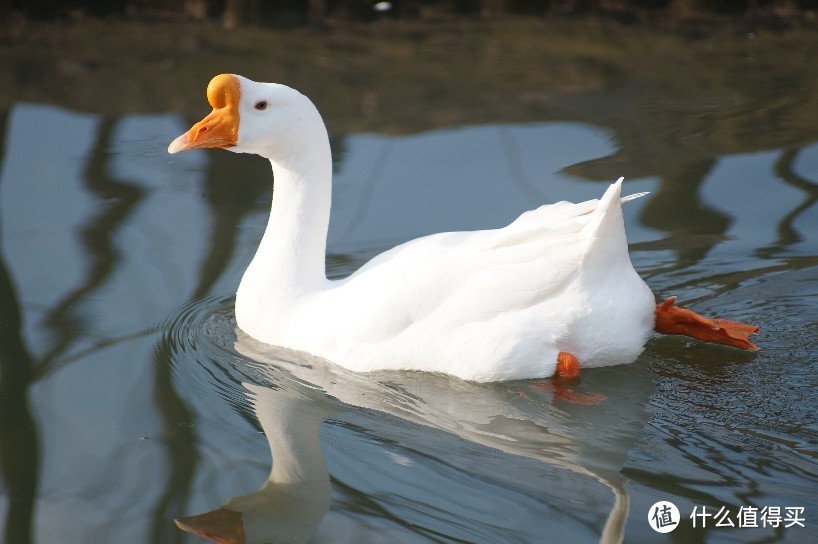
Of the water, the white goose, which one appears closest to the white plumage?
the white goose

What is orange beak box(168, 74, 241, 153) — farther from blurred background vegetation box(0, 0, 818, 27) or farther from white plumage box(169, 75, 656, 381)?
blurred background vegetation box(0, 0, 818, 27)

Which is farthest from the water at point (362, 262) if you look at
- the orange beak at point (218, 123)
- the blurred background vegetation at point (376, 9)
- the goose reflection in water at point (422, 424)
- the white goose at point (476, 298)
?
the orange beak at point (218, 123)

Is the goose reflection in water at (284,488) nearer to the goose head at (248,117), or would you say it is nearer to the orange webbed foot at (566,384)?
the orange webbed foot at (566,384)

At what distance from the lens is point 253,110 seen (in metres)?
4.86

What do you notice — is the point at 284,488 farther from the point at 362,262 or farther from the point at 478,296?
the point at 362,262

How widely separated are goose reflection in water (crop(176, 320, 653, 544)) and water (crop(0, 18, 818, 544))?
0.05ft

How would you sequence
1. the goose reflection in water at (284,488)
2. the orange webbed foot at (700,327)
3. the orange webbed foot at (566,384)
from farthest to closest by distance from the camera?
the orange webbed foot at (700,327)
the orange webbed foot at (566,384)
the goose reflection in water at (284,488)

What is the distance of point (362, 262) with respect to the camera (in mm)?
6035

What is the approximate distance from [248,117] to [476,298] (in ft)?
4.31

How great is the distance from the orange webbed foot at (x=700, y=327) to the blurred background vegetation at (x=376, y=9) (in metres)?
5.92

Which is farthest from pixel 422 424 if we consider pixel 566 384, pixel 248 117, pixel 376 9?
pixel 376 9

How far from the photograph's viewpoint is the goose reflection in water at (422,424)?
3717 mm

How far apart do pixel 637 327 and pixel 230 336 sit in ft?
6.31

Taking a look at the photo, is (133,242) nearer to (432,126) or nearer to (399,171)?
(399,171)
